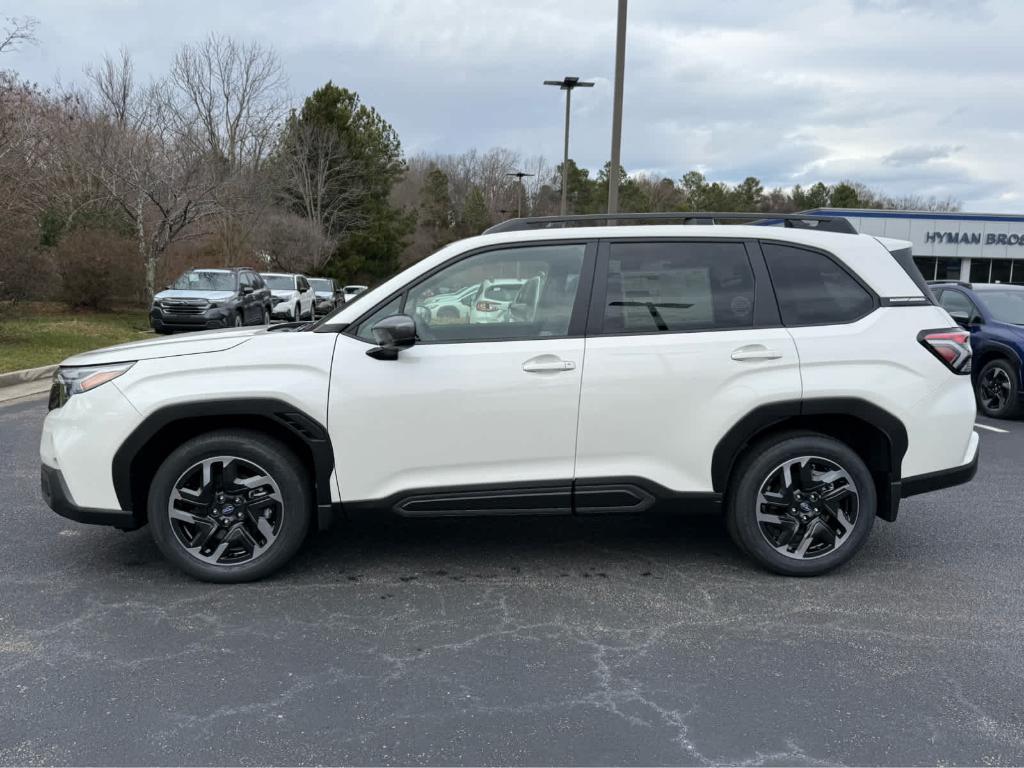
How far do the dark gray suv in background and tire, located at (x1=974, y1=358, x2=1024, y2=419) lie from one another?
13.7m

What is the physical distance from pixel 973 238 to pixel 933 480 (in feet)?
151

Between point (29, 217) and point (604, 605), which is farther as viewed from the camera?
point (29, 217)

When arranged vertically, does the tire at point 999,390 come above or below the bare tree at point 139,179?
below

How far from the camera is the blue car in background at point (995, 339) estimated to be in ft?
31.7

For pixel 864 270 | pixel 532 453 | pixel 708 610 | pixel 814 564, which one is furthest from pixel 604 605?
pixel 864 270

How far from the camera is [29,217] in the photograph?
577 inches

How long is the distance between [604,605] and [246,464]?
75.6 inches

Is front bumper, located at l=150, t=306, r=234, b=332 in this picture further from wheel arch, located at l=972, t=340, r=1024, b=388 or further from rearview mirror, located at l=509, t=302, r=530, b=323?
rearview mirror, located at l=509, t=302, r=530, b=323

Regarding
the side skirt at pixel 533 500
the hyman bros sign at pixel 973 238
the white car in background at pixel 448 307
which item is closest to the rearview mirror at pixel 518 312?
the white car in background at pixel 448 307

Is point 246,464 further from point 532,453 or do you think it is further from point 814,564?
point 814,564

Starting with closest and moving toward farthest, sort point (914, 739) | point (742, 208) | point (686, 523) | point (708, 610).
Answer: point (914, 739), point (708, 610), point (686, 523), point (742, 208)

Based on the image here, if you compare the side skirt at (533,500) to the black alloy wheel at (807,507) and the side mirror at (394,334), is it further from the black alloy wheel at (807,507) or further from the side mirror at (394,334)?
the side mirror at (394,334)

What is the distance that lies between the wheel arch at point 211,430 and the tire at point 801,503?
2148 millimetres

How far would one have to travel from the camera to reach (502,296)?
4355mm
